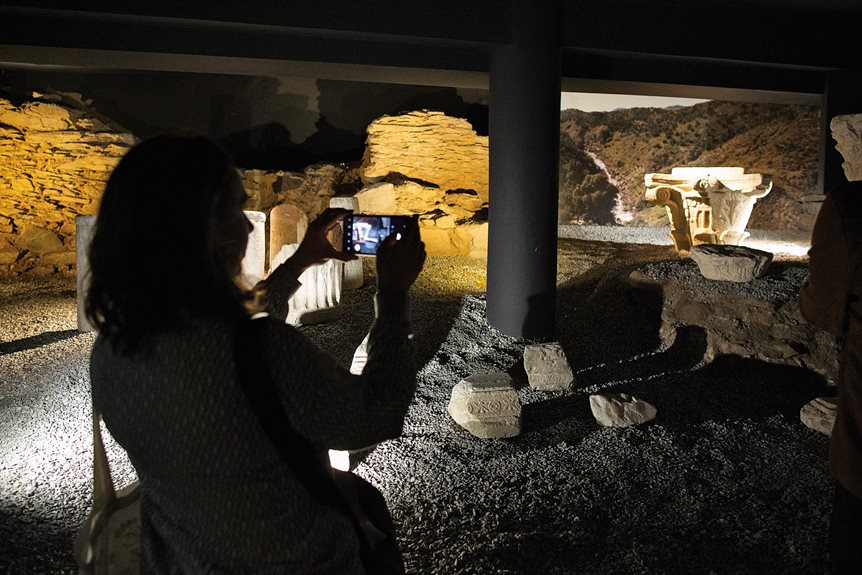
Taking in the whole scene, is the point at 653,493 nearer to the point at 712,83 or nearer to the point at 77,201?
the point at 712,83

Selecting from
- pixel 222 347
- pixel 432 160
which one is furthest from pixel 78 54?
pixel 432 160

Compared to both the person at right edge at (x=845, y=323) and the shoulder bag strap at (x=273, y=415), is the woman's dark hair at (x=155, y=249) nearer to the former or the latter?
the shoulder bag strap at (x=273, y=415)

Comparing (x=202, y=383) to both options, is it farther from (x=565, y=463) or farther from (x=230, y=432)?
(x=565, y=463)

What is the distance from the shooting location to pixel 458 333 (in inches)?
222

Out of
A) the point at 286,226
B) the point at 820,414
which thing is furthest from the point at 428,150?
the point at 820,414

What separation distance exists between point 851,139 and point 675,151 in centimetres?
1180

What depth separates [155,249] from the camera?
1095mm

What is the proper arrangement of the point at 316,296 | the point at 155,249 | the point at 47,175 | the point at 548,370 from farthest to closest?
1. the point at 47,175
2. the point at 316,296
3. the point at 548,370
4. the point at 155,249

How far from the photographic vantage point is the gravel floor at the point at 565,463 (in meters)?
2.76

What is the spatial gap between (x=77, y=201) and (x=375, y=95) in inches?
241

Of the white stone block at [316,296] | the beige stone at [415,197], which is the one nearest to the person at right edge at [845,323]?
the white stone block at [316,296]

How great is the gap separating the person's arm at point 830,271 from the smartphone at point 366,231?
1276mm

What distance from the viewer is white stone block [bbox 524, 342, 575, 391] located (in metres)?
4.77

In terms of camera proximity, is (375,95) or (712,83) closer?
(712,83)
